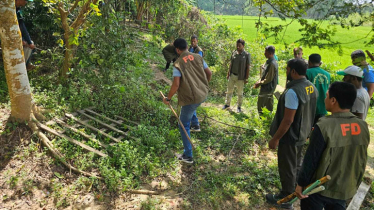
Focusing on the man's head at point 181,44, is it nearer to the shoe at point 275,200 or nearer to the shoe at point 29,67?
the shoe at point 275,200

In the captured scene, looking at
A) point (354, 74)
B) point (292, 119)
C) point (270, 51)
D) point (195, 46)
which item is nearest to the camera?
point (292, 119)

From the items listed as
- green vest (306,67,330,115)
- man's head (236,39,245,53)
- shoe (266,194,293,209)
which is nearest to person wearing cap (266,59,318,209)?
shoe (266,194,293,209)

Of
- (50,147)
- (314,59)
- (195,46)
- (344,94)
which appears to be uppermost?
(195,46)

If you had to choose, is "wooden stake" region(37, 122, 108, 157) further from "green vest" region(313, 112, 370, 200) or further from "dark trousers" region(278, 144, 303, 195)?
"green vest" region(313, 112, 370, 200)

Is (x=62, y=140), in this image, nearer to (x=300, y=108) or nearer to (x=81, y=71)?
(x=81, y=71)

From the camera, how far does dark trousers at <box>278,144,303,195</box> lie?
316 cm

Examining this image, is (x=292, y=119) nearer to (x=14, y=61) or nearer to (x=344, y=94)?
(x=344, y=94)

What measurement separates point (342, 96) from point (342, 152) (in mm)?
460

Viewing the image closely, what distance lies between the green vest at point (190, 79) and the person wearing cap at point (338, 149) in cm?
197

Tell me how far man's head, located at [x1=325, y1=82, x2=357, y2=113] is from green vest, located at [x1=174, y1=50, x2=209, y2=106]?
201cm

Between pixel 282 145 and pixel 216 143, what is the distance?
190 centimetres

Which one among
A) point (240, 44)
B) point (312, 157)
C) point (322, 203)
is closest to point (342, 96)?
point (312, 157)

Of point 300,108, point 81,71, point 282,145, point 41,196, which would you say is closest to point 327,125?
point 300,108

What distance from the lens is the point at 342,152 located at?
2.04m
